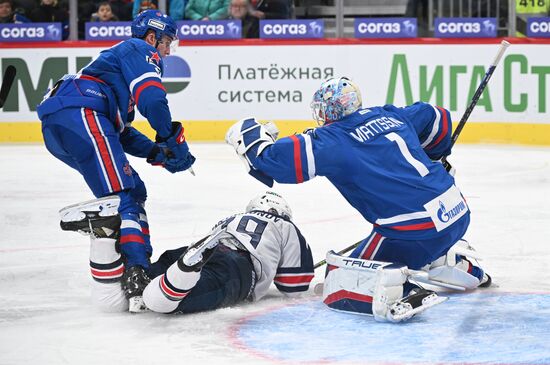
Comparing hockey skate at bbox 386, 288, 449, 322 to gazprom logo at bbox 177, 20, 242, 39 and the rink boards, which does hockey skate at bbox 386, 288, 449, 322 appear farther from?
gazprom logo at bbox 177, 20, 242, 39

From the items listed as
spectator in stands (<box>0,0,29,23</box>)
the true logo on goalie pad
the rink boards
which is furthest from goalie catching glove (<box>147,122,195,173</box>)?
spectator in stands (<box>0,0,29,23</box>)

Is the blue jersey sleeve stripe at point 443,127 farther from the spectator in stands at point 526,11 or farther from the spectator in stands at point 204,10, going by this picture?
the spectator in stands at point 204,10

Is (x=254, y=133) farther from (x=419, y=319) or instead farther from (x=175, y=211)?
(x=175, y=211)

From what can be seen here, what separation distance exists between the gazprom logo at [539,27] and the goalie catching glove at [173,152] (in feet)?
19.6

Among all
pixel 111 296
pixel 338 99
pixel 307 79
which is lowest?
pixel 307 79

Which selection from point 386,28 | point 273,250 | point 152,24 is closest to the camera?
point 273,250

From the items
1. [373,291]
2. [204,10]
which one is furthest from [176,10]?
[373,291]

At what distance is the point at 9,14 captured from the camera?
10.7m

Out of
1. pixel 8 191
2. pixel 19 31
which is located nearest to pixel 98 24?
pixel 19 31

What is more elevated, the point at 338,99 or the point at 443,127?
the point at 338,99

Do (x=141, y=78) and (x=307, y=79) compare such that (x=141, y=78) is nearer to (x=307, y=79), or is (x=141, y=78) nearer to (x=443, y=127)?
(x=443, y=127)

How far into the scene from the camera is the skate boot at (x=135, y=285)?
412 centimetres

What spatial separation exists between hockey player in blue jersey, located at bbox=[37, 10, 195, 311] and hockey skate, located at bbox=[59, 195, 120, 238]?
10 centimetres

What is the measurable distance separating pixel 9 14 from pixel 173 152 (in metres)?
6.52
